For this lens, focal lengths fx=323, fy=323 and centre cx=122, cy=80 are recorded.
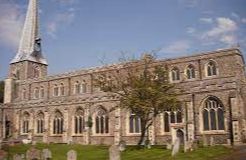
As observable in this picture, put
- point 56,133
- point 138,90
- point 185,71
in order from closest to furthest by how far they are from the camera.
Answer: point 138,90
point 185,71
point 56,133

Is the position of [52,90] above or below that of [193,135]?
above

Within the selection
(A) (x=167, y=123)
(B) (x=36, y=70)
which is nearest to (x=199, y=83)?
(A) (x=167, y=123)

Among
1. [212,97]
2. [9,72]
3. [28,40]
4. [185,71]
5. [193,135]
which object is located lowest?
[193,135]

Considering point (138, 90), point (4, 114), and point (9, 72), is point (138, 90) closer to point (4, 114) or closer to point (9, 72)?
point (4, 114)

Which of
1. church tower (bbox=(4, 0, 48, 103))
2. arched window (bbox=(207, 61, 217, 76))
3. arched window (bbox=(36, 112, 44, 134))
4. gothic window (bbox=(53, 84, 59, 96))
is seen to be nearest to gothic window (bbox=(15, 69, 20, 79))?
church tower (bbox=(4, 0, 48, 103))

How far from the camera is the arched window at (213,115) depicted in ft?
108

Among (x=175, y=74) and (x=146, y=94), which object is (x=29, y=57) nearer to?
(x=175, y=74)

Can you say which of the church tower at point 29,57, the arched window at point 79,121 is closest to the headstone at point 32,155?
the arched window at point 79,121

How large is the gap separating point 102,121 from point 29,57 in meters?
25.7

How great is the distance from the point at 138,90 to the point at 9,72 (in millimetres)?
40307

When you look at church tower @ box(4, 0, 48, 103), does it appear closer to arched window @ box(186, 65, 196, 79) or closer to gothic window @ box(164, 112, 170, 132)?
gothic window @ box(164, 112, 170, 132)

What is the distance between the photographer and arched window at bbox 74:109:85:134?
44125 millimetres

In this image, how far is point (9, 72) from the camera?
62125mm

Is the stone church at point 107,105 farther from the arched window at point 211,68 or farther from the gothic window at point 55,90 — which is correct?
the gothic window at point 55,90
